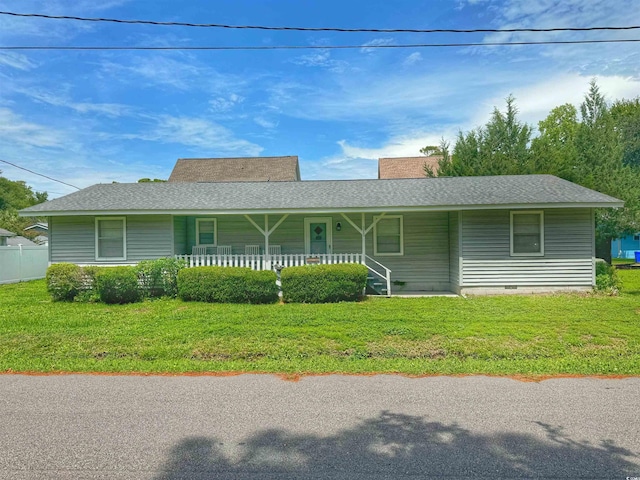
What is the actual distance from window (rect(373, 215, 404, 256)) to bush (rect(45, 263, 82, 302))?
857cm

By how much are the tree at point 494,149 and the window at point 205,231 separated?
48.5 feet

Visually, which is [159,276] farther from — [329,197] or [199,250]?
[329,197]

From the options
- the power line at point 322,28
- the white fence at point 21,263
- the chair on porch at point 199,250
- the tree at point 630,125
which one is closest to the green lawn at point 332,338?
the chair on porch at point 199,250

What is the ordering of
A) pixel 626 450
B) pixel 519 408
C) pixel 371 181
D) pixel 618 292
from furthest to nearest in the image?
pixel 371 181 → pixel 618 292 → pixel 519 408 → pixel 626 450

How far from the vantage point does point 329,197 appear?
12.8m

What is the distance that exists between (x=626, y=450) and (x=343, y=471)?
2.17 m

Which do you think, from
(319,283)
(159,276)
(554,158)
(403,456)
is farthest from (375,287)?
(554,158)

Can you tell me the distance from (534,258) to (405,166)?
19.3 metres

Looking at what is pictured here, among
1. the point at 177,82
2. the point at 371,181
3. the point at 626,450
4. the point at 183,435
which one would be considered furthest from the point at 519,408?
the point at 177,82

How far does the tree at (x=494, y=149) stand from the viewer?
2181 centimetres

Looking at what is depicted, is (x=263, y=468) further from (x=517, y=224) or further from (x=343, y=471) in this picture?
(x=517, y=224)

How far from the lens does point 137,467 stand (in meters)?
2.88

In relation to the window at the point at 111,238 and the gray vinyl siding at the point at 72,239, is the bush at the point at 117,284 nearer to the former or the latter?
the window at the point at 111,238

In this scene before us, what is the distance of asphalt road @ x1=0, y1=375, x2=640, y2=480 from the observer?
9.43 feet
